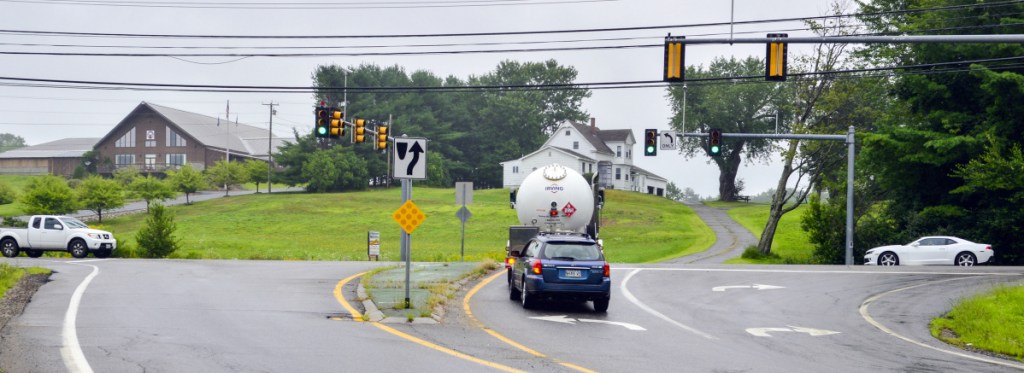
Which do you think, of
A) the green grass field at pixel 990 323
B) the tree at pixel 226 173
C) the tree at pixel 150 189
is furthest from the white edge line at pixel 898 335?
the tree at pixel 226 173

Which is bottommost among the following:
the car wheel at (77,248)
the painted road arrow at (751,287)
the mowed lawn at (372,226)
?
the mowed lawn at (372,226)

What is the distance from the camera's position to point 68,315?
575 inches

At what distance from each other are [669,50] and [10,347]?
12992 mm

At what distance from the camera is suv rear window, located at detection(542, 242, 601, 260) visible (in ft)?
58.1

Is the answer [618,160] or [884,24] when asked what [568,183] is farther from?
[618,160]

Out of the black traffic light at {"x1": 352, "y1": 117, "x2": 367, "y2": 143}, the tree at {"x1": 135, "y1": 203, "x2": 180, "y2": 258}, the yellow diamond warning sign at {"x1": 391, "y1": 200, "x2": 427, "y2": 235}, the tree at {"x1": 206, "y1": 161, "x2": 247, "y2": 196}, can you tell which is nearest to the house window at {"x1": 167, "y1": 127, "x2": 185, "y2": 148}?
the tree at {"x1": 206, "y1": 161, "x2": 247, "y2": 196}

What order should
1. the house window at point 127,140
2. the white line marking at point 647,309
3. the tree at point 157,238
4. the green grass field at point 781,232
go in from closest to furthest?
the white line marking at point 647,309 < the tree at point 157,238 < the green grass field at point 781,232 < the house window at point 127,140

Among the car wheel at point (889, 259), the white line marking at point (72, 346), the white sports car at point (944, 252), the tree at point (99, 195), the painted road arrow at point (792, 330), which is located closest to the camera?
the white line marking at point (72, 346)

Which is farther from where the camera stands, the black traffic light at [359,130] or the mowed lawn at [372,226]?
the mowed lawn at [372,226]

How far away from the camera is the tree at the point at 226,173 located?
334ft

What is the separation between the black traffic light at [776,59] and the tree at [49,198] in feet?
196

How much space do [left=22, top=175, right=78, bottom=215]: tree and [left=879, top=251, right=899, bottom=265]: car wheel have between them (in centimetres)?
5436

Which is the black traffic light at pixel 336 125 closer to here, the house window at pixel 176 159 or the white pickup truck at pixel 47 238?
the white pickup truck at pixel 47 238

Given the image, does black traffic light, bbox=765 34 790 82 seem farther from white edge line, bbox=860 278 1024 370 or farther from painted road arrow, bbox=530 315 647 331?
painted road arrow, bbox=530 315 647 331
